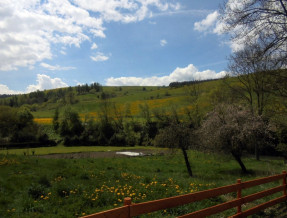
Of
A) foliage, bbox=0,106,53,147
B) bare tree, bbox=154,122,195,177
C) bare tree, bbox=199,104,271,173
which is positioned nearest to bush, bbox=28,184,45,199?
bare tree, bbox=154,122,195,177

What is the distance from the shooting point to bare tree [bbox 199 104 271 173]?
17484 millimetres

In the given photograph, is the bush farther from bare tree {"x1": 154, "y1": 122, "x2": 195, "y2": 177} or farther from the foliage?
the foliage

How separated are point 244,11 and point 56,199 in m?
10.5

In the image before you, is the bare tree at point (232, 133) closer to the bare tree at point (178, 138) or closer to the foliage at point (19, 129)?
the bare tree at point (178, 138)

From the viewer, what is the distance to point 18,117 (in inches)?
2131

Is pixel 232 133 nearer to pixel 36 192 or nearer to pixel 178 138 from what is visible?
pixel 178 138

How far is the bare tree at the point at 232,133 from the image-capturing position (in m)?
17.5

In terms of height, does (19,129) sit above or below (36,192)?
above

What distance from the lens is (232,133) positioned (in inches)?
693

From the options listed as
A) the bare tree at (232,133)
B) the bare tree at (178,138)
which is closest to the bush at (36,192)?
the bare tree at (178,138)

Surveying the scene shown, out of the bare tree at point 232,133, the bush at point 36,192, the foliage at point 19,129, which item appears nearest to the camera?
the bush at point 36,192

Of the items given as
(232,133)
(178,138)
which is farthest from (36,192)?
(232,133)

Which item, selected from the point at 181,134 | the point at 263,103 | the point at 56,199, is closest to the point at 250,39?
the point at 181,134

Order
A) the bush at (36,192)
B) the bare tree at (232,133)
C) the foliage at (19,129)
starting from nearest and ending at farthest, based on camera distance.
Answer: the bush at (36,192)
the bare tree at (232,133)
the foliage at (19,129)
